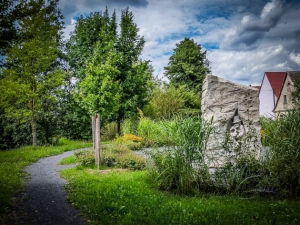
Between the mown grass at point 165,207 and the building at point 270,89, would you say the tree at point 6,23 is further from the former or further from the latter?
the building at point 270,89

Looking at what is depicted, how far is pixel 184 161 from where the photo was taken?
6.68m

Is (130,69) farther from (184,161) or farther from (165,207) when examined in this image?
(165,207)

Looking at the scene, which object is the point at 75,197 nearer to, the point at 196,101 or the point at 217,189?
the point at 217,189

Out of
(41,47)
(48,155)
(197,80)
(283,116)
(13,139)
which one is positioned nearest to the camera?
(283,116)

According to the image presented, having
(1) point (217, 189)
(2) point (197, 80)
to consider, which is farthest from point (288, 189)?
(2) point (197, 80)

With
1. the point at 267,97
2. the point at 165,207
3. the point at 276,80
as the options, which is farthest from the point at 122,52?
the point at 276,80

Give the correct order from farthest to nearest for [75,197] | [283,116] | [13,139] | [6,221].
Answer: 1. [13,139]
2. [283,116]
3. [75,197]
4. [6,221]

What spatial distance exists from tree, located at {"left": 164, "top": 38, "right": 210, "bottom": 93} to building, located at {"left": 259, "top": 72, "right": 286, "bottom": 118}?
11.5 meters

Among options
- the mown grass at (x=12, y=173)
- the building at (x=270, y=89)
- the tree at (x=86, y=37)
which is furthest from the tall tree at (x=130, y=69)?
the building at (x=270, y=89)

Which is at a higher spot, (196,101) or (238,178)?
(196,101)

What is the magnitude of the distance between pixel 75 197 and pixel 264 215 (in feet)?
15.2

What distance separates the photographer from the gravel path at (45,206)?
198 inches

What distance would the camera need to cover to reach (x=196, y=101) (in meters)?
30.3

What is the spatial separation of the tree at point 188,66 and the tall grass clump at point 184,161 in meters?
28.7
